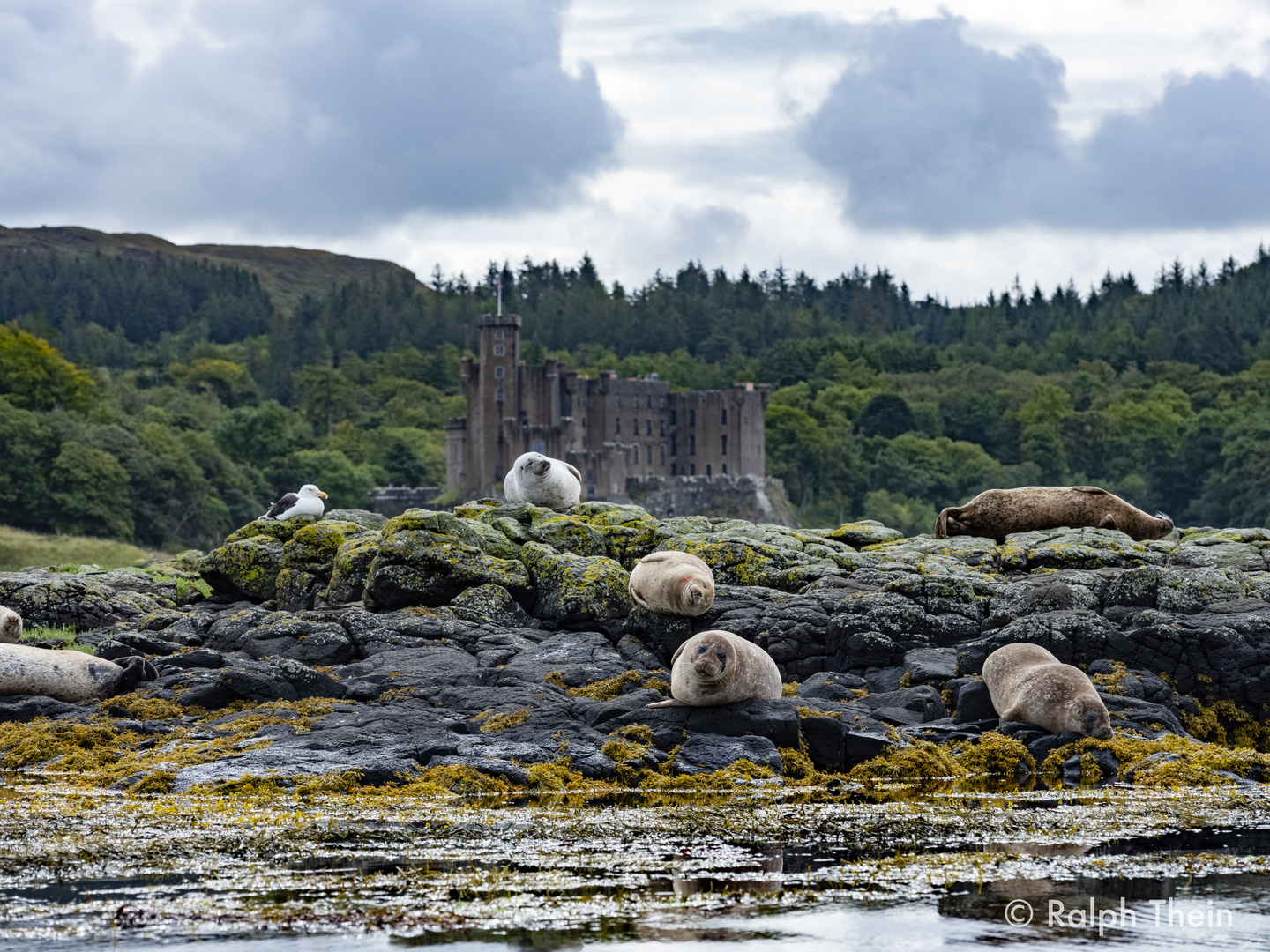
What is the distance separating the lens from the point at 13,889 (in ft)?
31.9

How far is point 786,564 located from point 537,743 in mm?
6834

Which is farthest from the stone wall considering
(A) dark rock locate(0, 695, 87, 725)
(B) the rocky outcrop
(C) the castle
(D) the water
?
(D) the water

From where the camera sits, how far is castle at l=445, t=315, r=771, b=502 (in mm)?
128625

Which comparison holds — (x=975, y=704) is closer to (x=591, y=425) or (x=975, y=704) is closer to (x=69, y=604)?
(x=69, y=604)

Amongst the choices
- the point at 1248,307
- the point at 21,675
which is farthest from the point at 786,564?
the point at 1248,307

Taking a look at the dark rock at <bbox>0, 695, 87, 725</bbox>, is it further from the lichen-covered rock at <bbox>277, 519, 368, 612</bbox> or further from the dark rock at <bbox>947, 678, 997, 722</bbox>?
the dark rock at <bbox>947, 678, 997, 722</bbox>

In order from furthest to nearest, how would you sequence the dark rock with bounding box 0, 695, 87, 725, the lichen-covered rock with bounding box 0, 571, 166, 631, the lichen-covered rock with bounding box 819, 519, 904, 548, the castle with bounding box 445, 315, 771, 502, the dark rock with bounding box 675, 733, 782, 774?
the castle with bounding box 445, 315, 771, 502, the lichen-covered rock with bounding box 819, 519, 904, 548, the lichen-covered rock with bounding box 0, 571, 166, 631, the dark rock with bounding box 0, 695, 87, 725, the dark rock with bounding box 675, 733, 782, 774

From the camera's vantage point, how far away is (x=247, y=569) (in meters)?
21.8

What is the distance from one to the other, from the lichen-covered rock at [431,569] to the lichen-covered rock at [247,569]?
7.02 ft

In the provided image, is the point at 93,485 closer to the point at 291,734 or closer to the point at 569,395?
the point at 569,395

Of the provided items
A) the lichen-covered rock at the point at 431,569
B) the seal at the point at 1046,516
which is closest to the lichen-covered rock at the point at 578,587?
the lichen-covered rock at the point at 431,569

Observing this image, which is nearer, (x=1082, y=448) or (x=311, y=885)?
(x=311, y=885)

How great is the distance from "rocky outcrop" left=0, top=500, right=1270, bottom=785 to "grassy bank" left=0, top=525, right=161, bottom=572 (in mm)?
27658

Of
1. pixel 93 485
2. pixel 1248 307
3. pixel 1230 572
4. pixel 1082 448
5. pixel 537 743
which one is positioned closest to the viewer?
pixel 537 743
